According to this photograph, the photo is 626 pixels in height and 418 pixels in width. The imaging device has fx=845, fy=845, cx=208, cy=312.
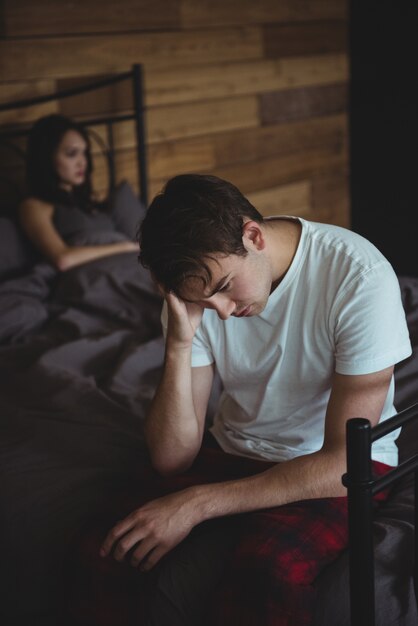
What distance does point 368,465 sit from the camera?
3.07ft

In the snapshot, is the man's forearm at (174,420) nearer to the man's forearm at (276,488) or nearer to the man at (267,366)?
the man at (267,366)

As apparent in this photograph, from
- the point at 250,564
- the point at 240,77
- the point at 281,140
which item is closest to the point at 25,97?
the point at 240,77

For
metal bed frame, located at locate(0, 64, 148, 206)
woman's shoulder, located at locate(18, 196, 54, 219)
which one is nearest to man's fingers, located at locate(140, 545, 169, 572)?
woman's shoulder, located at locate(18, 196, 54, 219)

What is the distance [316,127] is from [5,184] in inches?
65.7

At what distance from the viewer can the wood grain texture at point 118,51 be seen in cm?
282

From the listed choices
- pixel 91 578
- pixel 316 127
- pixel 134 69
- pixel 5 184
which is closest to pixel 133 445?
pixel 91 578

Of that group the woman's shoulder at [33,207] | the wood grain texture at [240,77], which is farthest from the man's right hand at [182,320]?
the wood grain texture at [240,77]

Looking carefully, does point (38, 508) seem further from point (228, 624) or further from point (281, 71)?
point (281, 71)

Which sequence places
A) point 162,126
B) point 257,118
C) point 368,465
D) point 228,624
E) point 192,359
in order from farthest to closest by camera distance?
point 257,118 → point 162,126 → point 192,359 → point 228,624 → point 368,465

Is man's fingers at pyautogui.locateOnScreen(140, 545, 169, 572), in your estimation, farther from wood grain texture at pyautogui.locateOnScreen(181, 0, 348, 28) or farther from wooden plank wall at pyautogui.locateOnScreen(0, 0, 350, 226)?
wood grain texture at pyautogui.locateOnScreen(181, 0, 348, 28)

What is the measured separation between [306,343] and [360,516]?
0.44 meters

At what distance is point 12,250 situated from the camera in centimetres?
256

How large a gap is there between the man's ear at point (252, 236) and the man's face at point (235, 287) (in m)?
0.01

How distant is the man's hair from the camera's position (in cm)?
121
